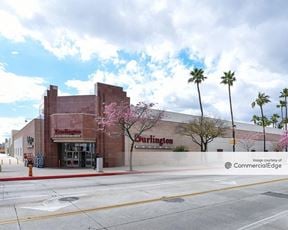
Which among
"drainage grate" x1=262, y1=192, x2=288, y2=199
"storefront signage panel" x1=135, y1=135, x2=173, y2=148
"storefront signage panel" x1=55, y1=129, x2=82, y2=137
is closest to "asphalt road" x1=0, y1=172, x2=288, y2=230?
"drainage grate" x1=262, y1=192, x2=288, y2=199

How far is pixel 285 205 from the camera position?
1107 cm

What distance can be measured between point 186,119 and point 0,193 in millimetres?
31418

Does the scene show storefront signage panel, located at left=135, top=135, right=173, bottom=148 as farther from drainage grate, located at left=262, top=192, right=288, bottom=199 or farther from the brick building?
drainage grate, located at left=262, top=192, right=288, bottom=199

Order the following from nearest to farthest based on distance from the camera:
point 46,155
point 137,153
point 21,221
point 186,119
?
1. point 21,221
2. point 46,155
3. point 137,153
4. point 186,119

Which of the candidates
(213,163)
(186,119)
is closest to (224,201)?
(213,163)

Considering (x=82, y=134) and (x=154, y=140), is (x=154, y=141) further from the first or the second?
(x=82, y=134)

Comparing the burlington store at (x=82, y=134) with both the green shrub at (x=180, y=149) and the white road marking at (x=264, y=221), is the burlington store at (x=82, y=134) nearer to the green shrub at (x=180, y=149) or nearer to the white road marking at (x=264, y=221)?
the green shrub at (x=180, y=149)

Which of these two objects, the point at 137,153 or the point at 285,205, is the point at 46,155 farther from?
the point at 285,205

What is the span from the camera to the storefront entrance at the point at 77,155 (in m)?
30.9

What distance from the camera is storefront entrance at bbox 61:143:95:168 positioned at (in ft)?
101

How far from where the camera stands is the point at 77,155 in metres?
31.0

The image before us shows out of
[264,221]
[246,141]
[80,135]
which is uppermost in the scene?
[80,135]

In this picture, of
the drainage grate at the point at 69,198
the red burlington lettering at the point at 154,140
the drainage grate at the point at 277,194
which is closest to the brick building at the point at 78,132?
the red burlington lettering at the point at 154,140

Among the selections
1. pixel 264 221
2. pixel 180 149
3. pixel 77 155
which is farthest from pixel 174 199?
pixel 180 149
